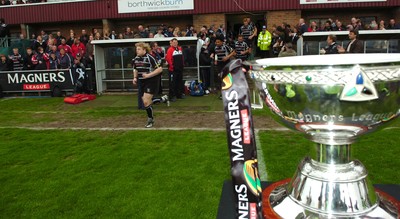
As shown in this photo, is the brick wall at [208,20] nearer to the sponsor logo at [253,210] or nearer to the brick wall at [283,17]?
the brick wall at [283,17]

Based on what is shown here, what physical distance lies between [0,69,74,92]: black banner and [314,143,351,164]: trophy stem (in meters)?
12.1

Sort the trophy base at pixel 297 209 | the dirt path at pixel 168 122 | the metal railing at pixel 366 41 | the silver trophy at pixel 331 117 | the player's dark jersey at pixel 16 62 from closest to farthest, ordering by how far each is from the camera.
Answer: the silver trophy at pixel 331 117 → the trophy base at pixel 297 209 → the dirt path at pixel 168 122 → the metal railing at pixel 366 41 → the player's dark jersey at pixel 16 62

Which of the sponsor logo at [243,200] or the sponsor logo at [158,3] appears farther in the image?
the sponsor logo at [158,3]

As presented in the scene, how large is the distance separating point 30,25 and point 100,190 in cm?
2296

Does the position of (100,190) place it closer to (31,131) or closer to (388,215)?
(388,215)

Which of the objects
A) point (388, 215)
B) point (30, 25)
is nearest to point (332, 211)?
point (388, 215)

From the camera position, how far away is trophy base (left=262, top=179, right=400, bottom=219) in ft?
5.06

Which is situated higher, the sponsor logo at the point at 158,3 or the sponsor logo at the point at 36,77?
the sponsor logo at the point at 158,3

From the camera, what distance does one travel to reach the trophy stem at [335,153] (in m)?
1.60

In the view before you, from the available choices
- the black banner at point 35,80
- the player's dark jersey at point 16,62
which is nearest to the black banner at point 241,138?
the black banner at point 35,80

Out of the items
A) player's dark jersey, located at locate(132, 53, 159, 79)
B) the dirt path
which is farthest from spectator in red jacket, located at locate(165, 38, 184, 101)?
player's dark jersey, located at locate(132, 53, 159, 79)

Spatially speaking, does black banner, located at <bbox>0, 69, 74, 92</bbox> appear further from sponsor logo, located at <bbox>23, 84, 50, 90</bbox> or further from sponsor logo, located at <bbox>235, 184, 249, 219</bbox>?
sponsor logo, located at <bbox>235, 184, 249, 219</bbox>

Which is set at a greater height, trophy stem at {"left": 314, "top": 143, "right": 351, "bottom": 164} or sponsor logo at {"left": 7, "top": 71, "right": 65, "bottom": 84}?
sponsor logo at {"left": 7, "top": 71, "right": 65, "bottom": 84}

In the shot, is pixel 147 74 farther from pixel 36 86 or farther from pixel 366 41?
pixel 366 41
